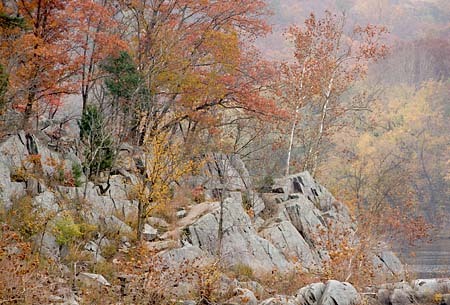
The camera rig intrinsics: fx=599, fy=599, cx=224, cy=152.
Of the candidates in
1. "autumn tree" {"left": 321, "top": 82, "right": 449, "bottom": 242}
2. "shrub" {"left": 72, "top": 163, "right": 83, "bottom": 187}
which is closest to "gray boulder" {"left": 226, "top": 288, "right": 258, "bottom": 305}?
"shrub" {"left": 72, "top": 163, "right": 83, "bottom": 187}

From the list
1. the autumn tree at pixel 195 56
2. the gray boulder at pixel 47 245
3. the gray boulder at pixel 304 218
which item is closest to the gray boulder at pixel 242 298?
the gray boulder at pixel 47 245

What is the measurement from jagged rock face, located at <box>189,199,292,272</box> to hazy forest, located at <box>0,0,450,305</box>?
4 cm

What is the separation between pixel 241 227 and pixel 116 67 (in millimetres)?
6728

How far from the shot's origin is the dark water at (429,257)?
25.4m

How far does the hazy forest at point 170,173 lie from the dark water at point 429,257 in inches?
18.4

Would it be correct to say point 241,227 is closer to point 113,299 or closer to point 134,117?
point 134,117

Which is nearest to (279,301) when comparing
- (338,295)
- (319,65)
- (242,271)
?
(338,295)

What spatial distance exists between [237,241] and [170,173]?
3.27m

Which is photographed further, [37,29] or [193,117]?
[193,117]

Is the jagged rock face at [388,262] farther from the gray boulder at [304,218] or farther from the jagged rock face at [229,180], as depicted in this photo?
the jagged rock face at [229,180]

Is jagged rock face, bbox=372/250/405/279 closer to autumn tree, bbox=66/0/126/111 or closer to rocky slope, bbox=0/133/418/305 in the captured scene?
rocky slope, bbox=0/133/418/305

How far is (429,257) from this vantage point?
3253 cm

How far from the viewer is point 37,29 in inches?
680

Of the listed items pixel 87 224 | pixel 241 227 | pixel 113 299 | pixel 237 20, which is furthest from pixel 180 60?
pixel 113 299
